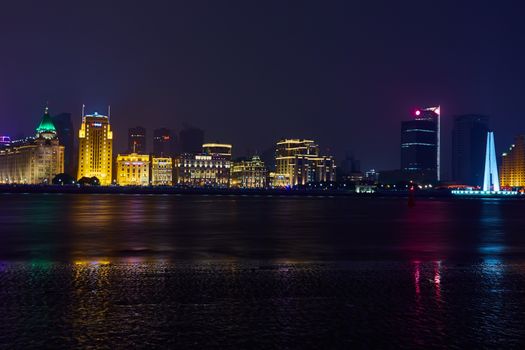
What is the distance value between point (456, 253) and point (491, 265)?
3.35 meters

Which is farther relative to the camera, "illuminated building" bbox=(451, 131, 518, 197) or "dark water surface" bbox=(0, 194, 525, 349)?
"illuminated building" bbox=(451, 131, 518, 197)

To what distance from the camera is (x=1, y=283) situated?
44.2 feet

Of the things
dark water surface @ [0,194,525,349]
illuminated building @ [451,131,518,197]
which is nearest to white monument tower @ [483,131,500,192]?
illuminated building @ [451,131,518,197]

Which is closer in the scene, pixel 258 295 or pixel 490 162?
pixel 258 295

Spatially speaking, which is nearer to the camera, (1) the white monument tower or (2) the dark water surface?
(2) the dark water surface

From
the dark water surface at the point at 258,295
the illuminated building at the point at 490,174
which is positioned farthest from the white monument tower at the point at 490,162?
the dark water surface at the point at 258,295

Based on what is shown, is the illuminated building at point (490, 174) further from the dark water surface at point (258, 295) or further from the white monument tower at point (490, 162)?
the dark water surface at point (258, 295)

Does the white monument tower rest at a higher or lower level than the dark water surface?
higher

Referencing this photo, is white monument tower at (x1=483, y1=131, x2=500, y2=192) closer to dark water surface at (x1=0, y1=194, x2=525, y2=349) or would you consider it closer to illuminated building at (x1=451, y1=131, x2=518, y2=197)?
illuminated building at (x1=451, y1=131, x2=518, y2=197)

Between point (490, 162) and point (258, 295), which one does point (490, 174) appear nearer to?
point (490, 162)

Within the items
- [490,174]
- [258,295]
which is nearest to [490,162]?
[490,174]

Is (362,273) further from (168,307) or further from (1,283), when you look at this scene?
(1,283)

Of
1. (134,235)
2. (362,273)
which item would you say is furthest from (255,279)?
(134,235)

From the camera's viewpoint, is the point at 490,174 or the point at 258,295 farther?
the point at 490,174
